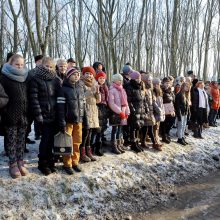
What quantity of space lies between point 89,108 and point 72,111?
761 millimetres

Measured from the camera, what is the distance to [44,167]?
5.70 m

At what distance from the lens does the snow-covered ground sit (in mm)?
5016

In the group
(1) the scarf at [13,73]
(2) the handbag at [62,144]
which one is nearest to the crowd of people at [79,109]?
(1) the scarf at [13,73]

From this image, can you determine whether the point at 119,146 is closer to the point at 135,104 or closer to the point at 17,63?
the point at 135,104

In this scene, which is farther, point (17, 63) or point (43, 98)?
point (43, 98)

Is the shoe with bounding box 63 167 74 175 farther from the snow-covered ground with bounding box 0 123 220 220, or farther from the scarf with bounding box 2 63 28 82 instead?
the scarf with bounding box 2 63 28 82

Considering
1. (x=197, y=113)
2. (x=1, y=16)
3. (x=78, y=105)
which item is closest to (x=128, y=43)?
(x=1, y=16)

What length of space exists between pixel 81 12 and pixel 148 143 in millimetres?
15572

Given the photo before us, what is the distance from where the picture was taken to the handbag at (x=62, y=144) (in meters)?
5.69

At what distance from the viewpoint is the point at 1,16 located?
20.7 meters

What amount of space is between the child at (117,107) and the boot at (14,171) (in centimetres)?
260

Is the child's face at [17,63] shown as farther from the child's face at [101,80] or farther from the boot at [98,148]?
the boot at [98,148]

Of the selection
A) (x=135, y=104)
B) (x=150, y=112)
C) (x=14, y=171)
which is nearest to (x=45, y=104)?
(x=14, y=171)

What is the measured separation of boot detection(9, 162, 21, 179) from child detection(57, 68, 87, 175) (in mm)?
927
